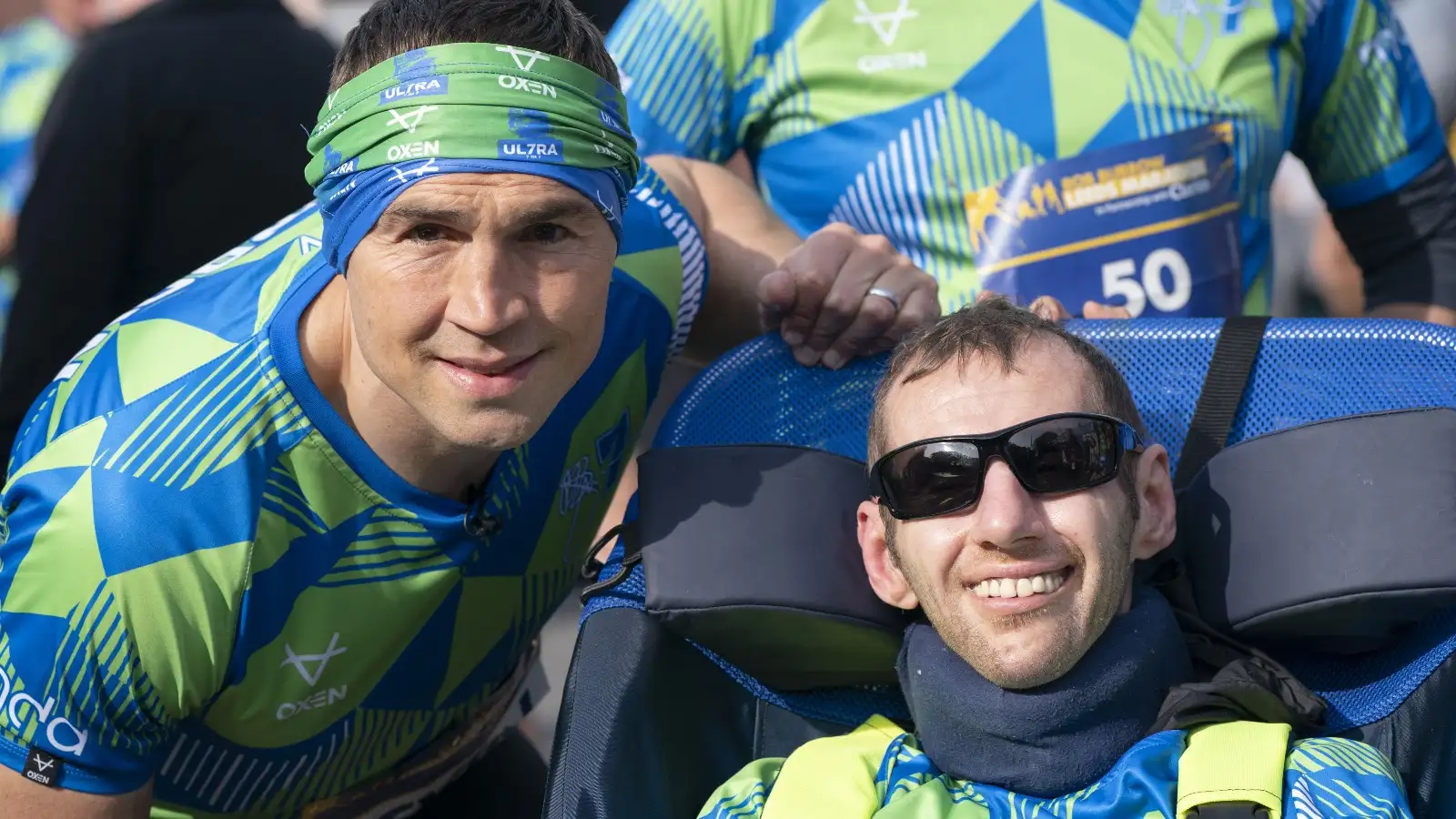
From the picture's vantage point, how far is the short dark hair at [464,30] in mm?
2098

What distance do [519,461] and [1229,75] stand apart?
4.55 feet

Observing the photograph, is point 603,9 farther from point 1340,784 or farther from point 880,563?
point 1340,784

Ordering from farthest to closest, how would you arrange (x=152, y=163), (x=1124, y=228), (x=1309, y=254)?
(x=1309, y=254) → (x=152, y=163) → (x=1124, y=228)

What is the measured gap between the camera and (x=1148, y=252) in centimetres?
269

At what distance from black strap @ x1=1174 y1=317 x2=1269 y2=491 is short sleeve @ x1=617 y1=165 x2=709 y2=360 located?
0.82 metres

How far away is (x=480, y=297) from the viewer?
2.00 m

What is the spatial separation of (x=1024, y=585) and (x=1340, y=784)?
16.9 inches

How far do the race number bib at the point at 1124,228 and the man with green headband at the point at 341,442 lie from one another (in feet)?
1.07

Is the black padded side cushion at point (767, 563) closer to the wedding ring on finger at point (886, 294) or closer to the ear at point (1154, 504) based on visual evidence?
the wedding ring on finger at point (886, 294)

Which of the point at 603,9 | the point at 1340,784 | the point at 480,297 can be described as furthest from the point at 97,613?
the point at 603,9

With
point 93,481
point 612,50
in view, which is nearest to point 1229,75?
point 612,50

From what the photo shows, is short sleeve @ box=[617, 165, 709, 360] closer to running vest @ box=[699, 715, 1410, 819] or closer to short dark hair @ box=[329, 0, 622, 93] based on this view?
short dark hair @ box=[329, 0, 622, 93]

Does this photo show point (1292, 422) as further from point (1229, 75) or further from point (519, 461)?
point (519, 461)

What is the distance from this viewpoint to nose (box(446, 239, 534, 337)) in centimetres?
200
